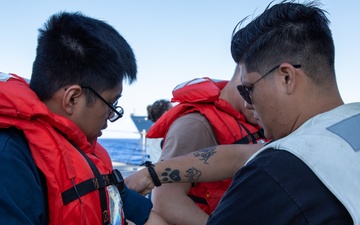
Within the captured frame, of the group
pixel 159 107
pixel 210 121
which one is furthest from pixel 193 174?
pixel 159 107

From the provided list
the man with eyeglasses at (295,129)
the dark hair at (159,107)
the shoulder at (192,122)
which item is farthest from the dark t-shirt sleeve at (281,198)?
the dark hair at (159,107)

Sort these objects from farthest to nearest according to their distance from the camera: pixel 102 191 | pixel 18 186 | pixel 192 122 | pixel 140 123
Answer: pixel 140 123 → pixel 192 122 → pixel 102 191 → pixel 18 186

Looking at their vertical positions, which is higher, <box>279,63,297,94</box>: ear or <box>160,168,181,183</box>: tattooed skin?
<box>279,63,297,94</box>: ear

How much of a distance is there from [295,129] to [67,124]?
0.95 meters

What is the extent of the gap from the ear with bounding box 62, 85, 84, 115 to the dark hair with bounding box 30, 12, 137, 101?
0.04 meters

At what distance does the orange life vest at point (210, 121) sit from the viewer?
2.64 m

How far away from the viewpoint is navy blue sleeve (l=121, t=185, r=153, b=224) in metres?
2.08

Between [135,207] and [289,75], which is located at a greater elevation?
[289,75]

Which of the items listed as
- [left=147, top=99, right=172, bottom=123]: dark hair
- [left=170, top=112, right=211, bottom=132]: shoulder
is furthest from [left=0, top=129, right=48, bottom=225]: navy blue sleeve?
[left=147, top=99, right=172, bottom=123]: dark hair

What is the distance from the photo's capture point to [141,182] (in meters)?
2.33

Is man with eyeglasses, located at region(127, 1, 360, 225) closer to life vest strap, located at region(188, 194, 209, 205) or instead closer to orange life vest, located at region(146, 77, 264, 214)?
orange life vest, located at region(146, 77, 264, 214)

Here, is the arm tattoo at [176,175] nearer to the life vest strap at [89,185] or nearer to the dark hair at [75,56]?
the life vest strap at [89,185]

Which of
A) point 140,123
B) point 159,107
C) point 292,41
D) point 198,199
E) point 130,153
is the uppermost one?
point 292,41

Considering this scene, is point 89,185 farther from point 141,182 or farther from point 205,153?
point 205,153
